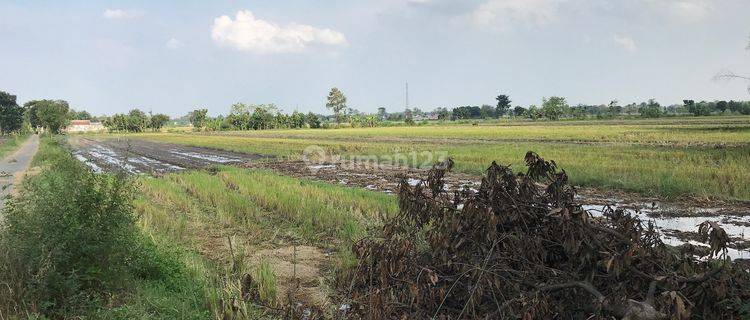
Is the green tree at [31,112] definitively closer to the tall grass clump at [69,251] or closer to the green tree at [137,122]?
the green tree at [137,122]

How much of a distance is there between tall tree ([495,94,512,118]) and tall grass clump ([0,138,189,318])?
124 m

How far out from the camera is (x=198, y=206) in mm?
10438

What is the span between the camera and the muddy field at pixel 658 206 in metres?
6.89

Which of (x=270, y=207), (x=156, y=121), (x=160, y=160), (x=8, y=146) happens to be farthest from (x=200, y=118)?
(x=270, y=207)

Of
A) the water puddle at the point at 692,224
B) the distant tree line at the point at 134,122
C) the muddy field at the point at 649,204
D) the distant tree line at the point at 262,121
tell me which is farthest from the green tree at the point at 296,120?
the water puddle at the point at 692,224

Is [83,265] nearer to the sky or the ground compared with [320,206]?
nearer to the sky

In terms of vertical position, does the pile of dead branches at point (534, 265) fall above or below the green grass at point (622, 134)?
above

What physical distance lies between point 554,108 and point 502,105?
3292 cm

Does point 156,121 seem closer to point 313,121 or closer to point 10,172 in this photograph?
point 313,121

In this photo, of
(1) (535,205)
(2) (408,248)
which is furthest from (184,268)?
(1) (535,205)

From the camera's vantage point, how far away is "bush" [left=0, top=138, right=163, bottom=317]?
4215mm

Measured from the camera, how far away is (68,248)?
4551 millimetres

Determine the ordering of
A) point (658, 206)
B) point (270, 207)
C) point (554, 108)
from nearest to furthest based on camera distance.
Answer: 1. point (658, 206)
2. point (270, 207)
3. point (554, 108)

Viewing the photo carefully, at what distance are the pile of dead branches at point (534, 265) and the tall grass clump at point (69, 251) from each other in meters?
2.58
